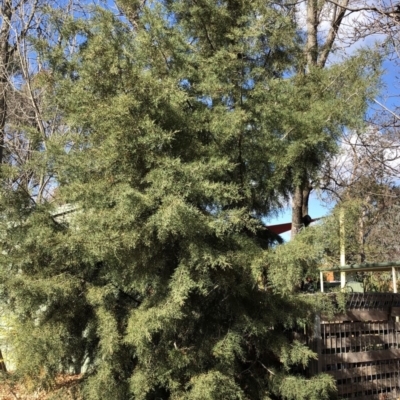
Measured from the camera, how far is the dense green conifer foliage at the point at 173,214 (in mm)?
3707

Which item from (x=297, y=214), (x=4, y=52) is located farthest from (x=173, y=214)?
(x=4, y=52)

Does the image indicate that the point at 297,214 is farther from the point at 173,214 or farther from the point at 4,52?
the point at 4,52

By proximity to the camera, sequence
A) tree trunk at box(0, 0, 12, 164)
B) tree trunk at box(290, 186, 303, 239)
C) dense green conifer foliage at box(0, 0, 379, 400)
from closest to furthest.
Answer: dense green conifer foliage at box(0, 0, 379, 400) → tree trunk at box(290, 186, 303, 239) → tree trunk at box(0, 0, 12, 164)

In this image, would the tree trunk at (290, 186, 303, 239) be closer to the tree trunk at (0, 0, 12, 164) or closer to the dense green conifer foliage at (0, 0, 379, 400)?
the dense green conifer foliage at (0, 0, 379, 400)

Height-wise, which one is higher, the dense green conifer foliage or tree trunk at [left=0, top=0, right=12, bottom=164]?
tree trunk at [left=0, top=0, right=12, bottom=164]

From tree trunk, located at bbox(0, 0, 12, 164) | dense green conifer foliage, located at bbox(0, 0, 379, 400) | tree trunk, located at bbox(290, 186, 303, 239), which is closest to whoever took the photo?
dense green conifer foliage, located at bbox(0, 0, 379, 400)

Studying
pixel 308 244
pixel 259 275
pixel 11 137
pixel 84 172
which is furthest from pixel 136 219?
pixel 11 137

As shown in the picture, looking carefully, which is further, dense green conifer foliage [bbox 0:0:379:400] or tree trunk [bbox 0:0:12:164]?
tree trunk [bbox 0:0:12:164]

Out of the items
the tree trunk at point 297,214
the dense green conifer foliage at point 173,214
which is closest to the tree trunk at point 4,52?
the dense green conifer foliage at point 173,214

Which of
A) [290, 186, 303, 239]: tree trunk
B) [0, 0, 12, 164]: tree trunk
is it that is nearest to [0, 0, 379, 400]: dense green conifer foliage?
[290, 186, 303, 239]: tree trunk

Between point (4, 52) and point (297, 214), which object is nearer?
point (297, 214)

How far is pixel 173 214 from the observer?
3402 mm

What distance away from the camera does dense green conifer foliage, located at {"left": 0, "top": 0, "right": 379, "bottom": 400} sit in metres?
3.71

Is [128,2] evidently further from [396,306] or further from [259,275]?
[396,306]
